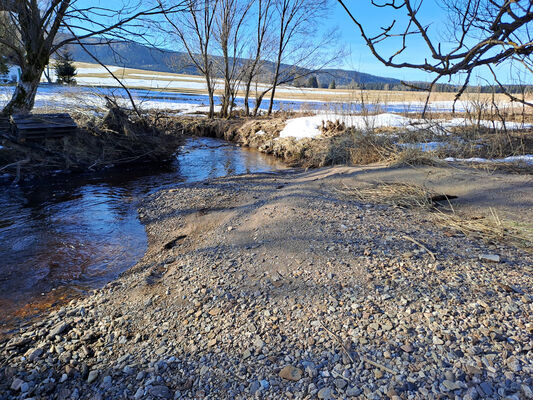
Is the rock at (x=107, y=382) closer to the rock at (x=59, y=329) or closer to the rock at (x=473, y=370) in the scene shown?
the rock at (x=59, y=329)

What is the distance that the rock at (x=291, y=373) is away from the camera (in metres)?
1.98

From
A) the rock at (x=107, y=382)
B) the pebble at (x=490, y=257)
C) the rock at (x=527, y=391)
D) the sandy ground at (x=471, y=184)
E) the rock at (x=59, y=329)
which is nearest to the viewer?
the rock at (x=527, y=391)

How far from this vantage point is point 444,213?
4355 mm

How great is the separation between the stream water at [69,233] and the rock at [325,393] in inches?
108

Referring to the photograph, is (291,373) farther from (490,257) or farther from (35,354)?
(490,257)

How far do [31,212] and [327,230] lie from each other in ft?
17.3

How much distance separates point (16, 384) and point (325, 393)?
1964 mm

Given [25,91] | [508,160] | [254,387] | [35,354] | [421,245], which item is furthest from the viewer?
[25,91]

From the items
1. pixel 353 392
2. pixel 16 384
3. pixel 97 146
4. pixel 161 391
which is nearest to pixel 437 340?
pixel 353 392

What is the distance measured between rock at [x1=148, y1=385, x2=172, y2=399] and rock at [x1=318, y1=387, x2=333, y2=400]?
86 cm

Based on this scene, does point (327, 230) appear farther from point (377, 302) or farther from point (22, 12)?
point (22, 12)

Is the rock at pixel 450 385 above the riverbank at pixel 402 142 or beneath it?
beneath

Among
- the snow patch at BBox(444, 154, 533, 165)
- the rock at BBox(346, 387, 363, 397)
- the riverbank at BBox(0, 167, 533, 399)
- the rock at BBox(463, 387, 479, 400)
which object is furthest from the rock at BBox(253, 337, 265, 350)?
the snow patch at BBox(444, 154, 533, 165)

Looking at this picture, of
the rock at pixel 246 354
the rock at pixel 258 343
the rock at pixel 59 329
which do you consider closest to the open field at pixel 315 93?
the rock at pixel 258 343
